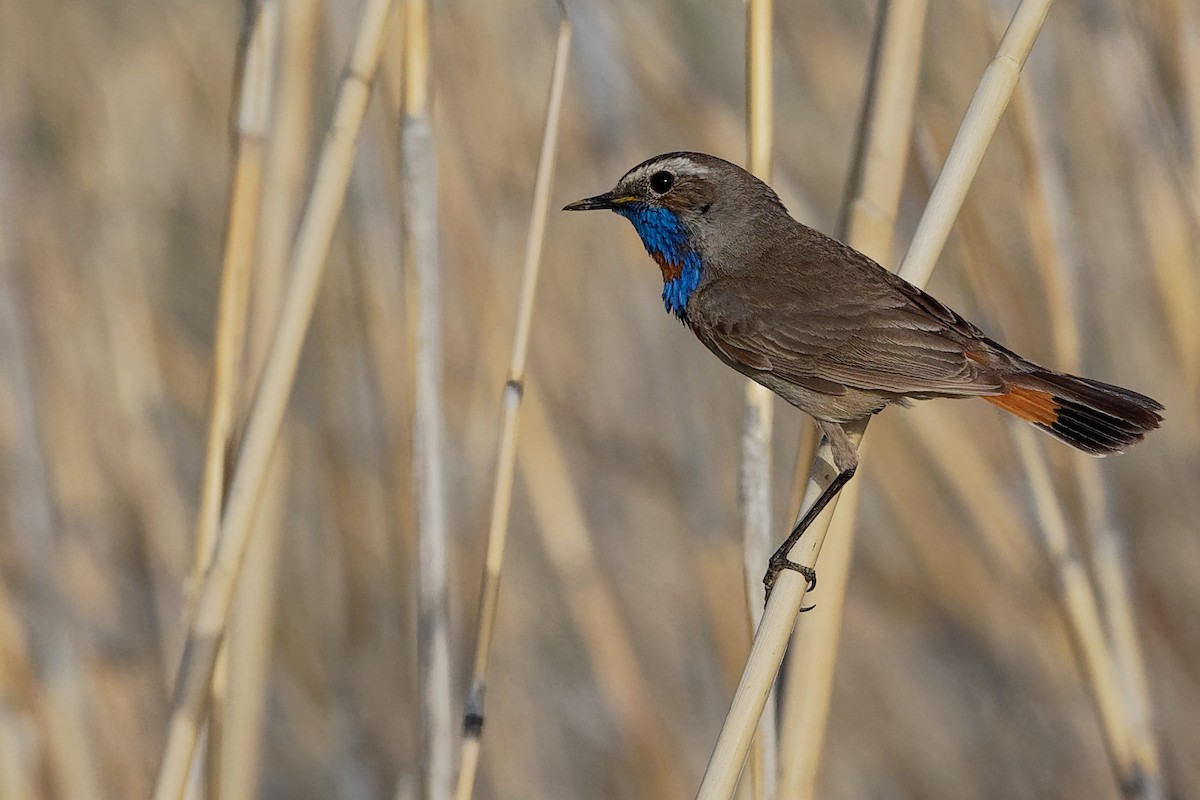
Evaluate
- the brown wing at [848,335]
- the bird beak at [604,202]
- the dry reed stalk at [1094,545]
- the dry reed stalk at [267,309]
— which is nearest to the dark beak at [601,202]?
the bird beak at [604,202]

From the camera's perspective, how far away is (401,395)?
2.76m

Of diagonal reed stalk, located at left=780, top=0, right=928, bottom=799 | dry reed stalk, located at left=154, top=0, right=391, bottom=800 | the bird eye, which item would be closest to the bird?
the bird eye

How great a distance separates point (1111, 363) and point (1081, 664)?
5.03 ft

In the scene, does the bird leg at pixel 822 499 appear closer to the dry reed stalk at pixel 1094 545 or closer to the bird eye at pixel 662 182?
the dry reed stalk at pixel 1094 545

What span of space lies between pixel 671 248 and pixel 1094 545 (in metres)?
1.00

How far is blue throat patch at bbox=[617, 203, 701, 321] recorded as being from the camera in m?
2.28

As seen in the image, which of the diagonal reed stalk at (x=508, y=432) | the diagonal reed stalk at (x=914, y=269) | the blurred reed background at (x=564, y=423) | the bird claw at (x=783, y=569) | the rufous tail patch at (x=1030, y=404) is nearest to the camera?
the diagonal reed stalk at (x=914, y=269)

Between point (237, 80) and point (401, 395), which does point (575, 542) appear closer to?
point (401, 395)

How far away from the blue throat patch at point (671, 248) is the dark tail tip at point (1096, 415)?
0.65m

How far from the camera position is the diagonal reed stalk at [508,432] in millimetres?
1863

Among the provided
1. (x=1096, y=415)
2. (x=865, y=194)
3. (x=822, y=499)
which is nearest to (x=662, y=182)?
(x=865, y=194)

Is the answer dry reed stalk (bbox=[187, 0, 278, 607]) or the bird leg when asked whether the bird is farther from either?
dry reed stalk (bbox=[187, 0, 278, 607])

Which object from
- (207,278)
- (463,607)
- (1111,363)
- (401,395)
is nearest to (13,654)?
(401,395)

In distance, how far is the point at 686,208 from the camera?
2258 mm
